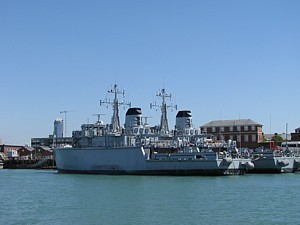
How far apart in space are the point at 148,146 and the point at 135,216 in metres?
36.3

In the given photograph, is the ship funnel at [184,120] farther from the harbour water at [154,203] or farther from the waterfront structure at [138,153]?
the harbour water at [154,203]

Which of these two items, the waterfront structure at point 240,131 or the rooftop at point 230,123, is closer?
the waterfront structure at point 240,131

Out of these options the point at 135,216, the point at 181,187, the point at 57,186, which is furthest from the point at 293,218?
the point at 57,186

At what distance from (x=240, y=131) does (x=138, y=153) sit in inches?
2047

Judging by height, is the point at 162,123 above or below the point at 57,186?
above

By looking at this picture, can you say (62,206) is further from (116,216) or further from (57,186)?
(57,186)

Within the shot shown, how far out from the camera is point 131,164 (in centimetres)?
6366

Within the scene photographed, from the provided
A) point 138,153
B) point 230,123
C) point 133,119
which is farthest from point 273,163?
point 230,123

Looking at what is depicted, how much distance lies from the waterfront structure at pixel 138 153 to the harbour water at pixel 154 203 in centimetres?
1110

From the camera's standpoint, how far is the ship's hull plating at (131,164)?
193 ft

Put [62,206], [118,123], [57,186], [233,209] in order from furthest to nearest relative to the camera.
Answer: [118,123] < [57,186] < [62,206] < [233,209]

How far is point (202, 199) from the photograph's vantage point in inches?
1423

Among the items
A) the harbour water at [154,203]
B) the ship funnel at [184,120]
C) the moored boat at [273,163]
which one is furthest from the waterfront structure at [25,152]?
the harbour water at [154,203]

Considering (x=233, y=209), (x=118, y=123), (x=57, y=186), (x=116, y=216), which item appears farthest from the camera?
(x=118, y=123)
